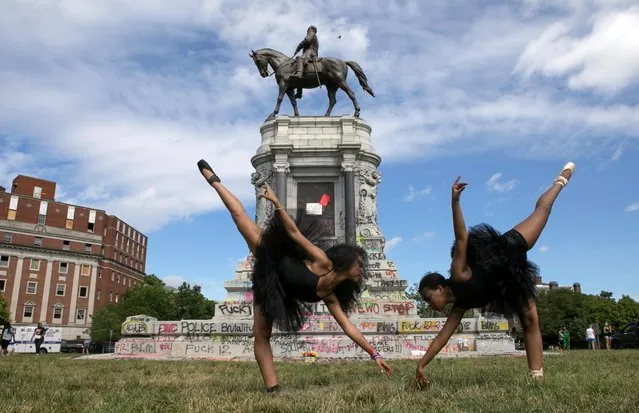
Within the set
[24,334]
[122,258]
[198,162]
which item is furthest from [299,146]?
[122,258]

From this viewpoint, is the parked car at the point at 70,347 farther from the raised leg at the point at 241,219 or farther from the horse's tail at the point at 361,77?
the raised leg at the point at 241,219

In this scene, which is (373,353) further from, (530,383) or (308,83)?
(308,83)

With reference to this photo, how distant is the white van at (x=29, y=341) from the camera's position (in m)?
44.5

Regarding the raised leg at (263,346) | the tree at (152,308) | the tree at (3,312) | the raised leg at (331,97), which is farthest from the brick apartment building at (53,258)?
the raised leg at (263,346)

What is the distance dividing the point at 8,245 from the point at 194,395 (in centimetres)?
7697

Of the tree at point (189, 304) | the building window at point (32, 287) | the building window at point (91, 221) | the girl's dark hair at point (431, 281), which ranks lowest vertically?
the girl's dark hair at point (431, 281)

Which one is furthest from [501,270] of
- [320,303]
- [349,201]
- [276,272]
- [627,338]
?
[627,338]

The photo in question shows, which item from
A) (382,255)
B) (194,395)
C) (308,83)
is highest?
(308,83)

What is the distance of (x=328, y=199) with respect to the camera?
24.1m

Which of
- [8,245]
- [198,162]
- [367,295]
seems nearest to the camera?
[198,162]

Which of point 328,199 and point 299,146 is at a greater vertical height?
point 299,146

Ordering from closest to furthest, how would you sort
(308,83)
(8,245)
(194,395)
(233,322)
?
(194,395) → (233,322) → (308,83) → (8,245)

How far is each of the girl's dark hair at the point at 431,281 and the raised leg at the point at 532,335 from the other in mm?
1021

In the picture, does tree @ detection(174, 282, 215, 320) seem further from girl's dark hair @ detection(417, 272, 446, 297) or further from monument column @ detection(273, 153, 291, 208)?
girl's dark hair @ detection(417, 272, 446, 297)
